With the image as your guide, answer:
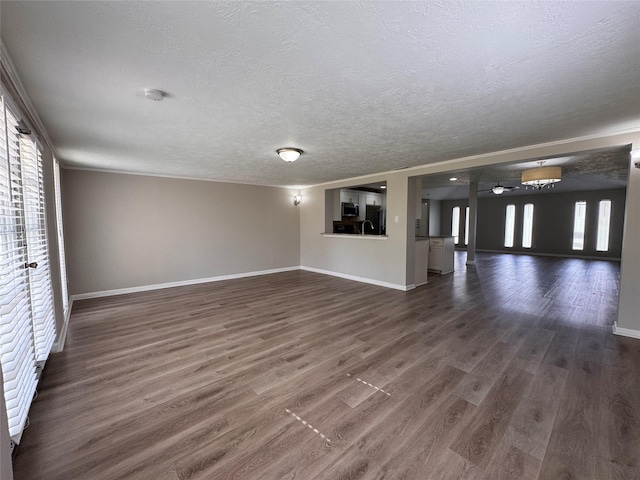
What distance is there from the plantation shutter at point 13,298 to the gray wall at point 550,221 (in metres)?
12.4

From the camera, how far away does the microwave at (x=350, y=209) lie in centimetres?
763

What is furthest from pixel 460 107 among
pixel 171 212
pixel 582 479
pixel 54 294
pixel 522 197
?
pixel 522 197

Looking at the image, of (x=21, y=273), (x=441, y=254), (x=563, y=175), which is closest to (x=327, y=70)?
(x=21, y=273)

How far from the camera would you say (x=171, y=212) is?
5531 mm

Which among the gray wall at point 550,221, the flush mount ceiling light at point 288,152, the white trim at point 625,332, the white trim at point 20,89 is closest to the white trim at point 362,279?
the white trim at point 625,332

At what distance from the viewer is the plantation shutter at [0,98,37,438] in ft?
4.83

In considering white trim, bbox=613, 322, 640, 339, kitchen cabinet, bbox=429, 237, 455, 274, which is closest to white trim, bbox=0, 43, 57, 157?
white trim, bbox=613, 322, 640, 339

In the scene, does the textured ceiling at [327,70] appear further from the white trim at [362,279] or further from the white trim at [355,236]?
the white trim at [362,279]

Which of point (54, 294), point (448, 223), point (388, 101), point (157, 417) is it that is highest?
point (388, 101)

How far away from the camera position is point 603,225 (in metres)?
8.95

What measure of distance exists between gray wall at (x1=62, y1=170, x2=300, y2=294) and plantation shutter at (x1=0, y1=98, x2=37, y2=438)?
3369 millimetres

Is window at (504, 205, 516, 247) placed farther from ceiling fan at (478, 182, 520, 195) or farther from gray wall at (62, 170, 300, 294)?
gray wall at (62, 170, 300, 294)

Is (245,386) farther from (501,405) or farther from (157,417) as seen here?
(501,405)

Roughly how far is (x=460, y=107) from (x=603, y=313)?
397cm
